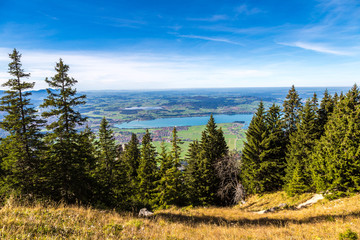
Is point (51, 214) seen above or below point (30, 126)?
below

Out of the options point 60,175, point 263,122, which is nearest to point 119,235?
point 60,175

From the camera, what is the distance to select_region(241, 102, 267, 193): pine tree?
26.5m

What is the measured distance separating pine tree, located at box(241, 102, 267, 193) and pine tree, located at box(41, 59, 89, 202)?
22859 millimetres

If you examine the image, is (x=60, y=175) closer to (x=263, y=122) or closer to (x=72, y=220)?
(x=72, y=220)

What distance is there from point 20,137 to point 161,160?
18.4 metres

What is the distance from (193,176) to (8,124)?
76.9 ft

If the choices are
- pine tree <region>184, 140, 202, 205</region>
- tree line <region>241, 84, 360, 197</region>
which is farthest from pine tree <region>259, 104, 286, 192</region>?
pine tree <region>184, 140, 202, 205</region>

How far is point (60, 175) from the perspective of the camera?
51.7ft

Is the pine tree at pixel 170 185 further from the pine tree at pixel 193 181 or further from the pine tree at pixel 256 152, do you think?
the pine tree at pixel 256 152

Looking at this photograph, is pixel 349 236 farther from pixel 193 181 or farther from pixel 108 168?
pixel 108 168

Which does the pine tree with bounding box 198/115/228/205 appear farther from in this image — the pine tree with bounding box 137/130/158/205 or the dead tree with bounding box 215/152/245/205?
the pine tree with bounding box 137/130/158/205

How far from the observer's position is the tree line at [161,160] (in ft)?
51.3

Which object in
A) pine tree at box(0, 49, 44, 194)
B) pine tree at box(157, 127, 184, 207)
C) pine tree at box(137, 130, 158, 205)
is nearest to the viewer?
pine tree at box(0, 49, 44, 194)

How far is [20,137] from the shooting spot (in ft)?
50.6
